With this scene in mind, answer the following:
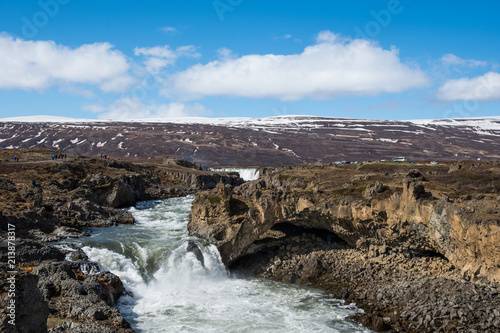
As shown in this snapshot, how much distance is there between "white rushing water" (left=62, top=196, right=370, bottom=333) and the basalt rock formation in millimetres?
1743

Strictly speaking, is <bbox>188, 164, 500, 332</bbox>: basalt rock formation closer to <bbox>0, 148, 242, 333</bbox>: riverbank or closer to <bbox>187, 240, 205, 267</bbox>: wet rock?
<bbox>187, 240, 205, 267</bbox>: wet rock

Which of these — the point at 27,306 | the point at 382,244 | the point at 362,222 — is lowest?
the point at 382,244

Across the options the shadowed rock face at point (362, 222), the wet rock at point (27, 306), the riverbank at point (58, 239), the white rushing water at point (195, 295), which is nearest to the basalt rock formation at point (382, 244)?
the shadowed rock face at point (362, 222)

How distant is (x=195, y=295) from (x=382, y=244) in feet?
47.0

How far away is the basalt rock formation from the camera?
864 inches

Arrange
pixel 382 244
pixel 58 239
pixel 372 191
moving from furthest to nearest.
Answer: pixel 58 239 → pixel 372 191 → pixel 382 244

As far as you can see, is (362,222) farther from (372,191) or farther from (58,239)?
(58,239)

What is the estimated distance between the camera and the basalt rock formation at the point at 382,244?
21.9 m

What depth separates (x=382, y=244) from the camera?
29.4 meters

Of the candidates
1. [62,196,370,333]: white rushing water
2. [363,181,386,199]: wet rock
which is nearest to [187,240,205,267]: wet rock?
[62,196,370,333]: white rushing water

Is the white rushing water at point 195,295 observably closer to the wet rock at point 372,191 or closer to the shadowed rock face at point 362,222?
the shadowed rock face at point 362,222

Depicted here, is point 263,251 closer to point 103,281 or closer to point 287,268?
point 287,268

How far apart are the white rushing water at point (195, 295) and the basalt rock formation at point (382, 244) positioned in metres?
1.74

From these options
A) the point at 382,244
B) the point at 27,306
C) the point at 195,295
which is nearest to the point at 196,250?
the point at 195,295
